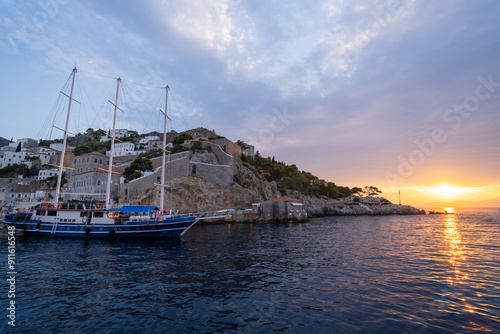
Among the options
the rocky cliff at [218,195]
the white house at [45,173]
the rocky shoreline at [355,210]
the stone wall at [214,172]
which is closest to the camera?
the rocky cliff at [218,195]

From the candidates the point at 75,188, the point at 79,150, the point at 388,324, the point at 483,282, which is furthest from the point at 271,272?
the point at 79,150

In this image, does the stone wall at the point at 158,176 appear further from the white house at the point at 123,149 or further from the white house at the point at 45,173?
the white house at the point at 45,173

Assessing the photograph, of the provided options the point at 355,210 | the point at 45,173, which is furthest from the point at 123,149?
the point at 355,210

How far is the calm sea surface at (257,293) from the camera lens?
8.15 metres

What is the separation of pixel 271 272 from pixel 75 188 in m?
71.1

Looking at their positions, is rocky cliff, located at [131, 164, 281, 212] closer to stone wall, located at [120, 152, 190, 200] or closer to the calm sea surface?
stone wall, located at [120, 152, 190, 200]

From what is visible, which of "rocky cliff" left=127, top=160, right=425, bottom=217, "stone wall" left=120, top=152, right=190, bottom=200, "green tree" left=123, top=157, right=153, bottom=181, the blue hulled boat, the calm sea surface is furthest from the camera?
A: "green tree" left=123, top=157, right=153, bottom=181

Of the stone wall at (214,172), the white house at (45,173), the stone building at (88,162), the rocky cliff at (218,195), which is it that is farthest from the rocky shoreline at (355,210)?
the white house at (45,173)

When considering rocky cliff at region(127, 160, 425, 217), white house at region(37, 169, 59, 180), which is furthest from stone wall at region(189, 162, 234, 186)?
white house at region(37, 169, 59, 180)

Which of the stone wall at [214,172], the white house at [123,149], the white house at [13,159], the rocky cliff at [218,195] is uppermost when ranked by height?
the white house at [123,149]

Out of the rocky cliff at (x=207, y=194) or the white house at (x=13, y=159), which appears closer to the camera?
the rocky cliff at (x=207, y=194)

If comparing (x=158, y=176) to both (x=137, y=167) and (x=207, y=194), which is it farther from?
(x=137, y=167)

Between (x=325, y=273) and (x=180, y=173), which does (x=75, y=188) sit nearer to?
(x=180, y=173)

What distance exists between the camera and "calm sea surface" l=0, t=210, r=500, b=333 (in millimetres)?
8148
